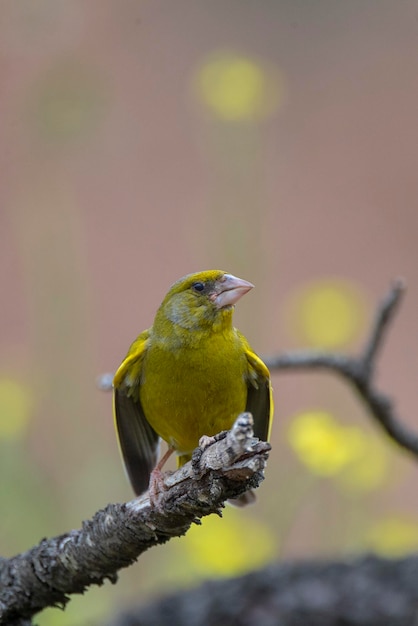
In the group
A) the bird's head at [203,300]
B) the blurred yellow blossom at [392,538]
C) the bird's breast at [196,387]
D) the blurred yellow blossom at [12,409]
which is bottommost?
the blurred yellow blossom at [392,538]

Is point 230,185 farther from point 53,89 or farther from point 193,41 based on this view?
point 193,41

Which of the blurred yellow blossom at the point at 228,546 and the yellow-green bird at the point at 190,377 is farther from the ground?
the yellow-green bird at the point at 190,377

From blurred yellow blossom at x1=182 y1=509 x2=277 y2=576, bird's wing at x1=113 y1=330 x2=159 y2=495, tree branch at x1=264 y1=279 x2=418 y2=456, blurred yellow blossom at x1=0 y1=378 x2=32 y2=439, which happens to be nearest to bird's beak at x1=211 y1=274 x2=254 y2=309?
bird's wing at x1=113 y1=330 x2=159 y2=495

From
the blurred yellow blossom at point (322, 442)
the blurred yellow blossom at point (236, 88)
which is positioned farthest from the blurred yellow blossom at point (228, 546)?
the blurred yellow blossom at point (236, 88)

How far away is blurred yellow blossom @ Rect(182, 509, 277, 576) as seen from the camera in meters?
4.11

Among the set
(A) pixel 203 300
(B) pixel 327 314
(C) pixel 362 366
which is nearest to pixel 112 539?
(A) pixel 203 300

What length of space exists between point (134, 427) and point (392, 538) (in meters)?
1.50

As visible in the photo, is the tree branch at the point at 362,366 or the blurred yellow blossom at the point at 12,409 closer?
the tree branch at the point at 362,366

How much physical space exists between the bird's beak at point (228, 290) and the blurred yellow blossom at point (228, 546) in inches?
56.4

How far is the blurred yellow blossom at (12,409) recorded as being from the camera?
4.38m

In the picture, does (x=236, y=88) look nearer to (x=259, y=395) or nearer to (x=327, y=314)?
(x=327, y=314)

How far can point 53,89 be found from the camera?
14.9 ft

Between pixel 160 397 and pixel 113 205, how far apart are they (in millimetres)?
5386

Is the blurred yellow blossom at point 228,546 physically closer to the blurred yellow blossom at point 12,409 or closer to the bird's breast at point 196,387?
the blurred yellow blossom at point 12,409
